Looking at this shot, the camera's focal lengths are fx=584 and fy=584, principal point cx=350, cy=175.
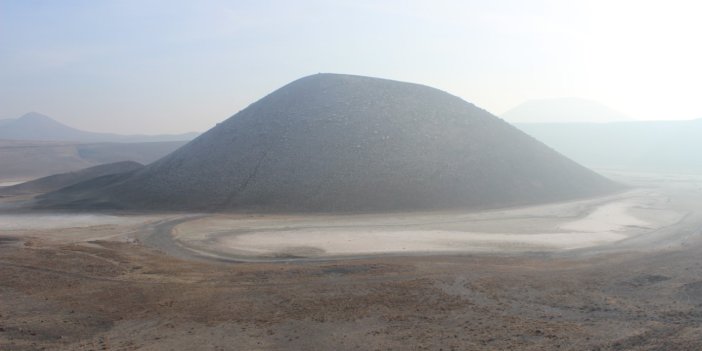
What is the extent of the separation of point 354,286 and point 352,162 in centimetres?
2562

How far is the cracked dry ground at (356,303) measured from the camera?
12352mm

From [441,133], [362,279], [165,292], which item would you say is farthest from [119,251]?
[441,133]

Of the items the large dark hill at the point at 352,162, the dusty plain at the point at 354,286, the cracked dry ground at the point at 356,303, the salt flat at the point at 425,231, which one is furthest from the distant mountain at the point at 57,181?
the cracked dry ground at the point at 356,303

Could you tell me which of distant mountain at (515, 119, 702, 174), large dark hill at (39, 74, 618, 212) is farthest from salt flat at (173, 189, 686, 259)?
distant mountain at (515, 119, 702, 174)

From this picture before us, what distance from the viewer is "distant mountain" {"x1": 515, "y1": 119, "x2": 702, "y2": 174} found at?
93188 mm

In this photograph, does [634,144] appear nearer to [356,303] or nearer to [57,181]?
[57,181]

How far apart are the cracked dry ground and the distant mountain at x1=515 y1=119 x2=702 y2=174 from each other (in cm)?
7241

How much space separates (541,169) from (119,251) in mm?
34056

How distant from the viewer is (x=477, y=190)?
40.9 meters

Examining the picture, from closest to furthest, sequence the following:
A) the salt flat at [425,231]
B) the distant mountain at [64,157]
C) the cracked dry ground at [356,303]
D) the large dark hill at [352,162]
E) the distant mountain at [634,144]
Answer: the cracked dry ground at [356,303], the salt flat at [425,231], the large dark hill at [352,162], the distant mountain at [634,144], the distant mountain at [64,157]

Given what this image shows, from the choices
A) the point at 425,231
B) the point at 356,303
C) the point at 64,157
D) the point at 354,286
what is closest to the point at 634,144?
the point at 425,231

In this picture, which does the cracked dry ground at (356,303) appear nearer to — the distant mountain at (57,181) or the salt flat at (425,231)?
the salt flat at (425,231)

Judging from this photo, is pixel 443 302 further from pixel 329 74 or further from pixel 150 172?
pixel 329 74

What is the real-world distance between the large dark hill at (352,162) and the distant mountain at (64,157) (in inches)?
1999
